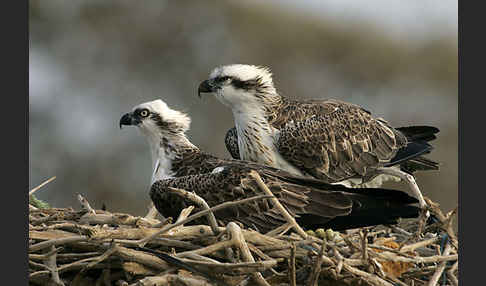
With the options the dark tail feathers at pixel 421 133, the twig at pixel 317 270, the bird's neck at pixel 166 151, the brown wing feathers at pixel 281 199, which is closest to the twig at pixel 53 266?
the brown wing feathers at pixel 281 199

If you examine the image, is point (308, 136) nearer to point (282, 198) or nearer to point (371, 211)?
point (282, 198)

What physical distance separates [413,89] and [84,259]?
8269 mm

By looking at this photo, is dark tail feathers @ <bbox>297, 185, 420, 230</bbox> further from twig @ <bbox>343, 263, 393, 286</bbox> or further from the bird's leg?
twig @ <bbox>343, 263, 393, 286</bbox>

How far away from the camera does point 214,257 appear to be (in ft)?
13.5

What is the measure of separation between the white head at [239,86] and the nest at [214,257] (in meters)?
1.79

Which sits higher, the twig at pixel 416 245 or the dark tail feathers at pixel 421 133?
the dark tail feathers at pixel 421 133

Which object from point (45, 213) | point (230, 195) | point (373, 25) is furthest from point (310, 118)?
point (373, 25)

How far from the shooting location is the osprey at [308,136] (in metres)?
5.90

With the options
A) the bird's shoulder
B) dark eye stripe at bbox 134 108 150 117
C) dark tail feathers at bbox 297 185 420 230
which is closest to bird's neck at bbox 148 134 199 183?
dark eye stripe at bbox 134 108 150 117

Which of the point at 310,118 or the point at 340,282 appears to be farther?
the point at 310,118

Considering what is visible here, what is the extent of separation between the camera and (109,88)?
10820 millimetres

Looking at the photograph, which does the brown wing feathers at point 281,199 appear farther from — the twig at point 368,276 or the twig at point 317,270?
the twig at point 317,270

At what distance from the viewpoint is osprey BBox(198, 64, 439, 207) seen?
5902 millimetres

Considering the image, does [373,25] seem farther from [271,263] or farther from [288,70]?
[271,263]
